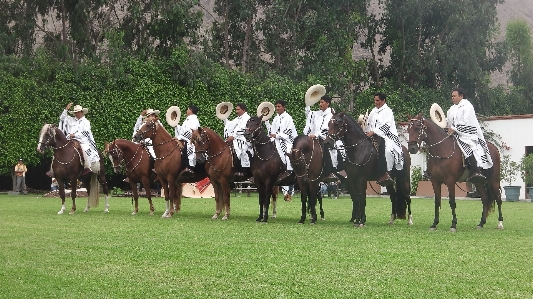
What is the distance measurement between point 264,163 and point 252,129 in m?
0.91

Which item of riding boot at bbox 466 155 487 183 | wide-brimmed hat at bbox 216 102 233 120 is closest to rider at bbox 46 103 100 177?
wide-brimmed hat at bbox 216 102 233 120

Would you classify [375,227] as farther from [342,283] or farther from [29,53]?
[29,53]

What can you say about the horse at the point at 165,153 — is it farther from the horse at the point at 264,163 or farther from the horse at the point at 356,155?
the horse at the point at 356,155

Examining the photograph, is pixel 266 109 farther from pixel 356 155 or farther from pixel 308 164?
pixel 356 155

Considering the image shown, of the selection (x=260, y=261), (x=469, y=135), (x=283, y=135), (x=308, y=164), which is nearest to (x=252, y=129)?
(x=283, y=135)

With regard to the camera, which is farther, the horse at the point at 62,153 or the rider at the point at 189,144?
the horse at the point at 62,153

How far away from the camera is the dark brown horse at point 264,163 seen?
733 inches

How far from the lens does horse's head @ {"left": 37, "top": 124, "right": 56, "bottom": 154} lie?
20547 mm

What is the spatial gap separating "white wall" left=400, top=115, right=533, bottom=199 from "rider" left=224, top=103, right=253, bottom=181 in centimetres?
2254

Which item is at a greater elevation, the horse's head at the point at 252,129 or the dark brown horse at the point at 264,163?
the horse's head at the point at 252,129

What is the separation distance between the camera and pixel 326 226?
17.4 metres

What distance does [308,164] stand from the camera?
Answer: 18.0 metres

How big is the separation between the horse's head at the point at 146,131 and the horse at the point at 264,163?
9.76 feet

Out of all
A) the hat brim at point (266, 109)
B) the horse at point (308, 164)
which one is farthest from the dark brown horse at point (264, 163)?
the hat brim at point (266, 109)
